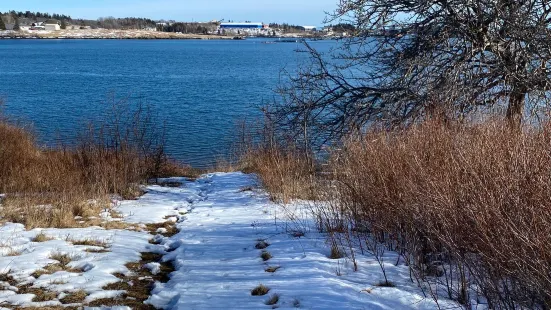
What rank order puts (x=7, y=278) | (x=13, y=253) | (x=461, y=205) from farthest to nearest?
1. (x=13, y=253)
2. (x=7, y=278)
3. (x=461, y=205)

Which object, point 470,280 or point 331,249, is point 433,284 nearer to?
point 470,280

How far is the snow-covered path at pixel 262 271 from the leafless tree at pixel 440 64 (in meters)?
2.58

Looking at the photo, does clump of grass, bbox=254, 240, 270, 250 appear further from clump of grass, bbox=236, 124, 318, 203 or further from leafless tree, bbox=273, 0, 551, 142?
leafless tree, bbox=273, 0, 551, 142

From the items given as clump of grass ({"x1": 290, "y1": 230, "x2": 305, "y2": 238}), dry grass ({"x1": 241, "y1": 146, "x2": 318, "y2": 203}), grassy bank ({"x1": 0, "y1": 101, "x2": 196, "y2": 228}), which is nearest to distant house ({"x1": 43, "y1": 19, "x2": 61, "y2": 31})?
grassy bank ({"x1": 0, "y1": 101, "x2": 196, "y2": 228})

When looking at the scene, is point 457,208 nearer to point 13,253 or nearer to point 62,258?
point 62,258

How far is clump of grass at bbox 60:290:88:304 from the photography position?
4574 mm

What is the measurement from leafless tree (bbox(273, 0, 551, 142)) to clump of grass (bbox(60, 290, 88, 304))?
16.3ft

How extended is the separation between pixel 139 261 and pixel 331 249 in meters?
2.07

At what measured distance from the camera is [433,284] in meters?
4.22

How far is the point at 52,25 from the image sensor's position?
17400 cm

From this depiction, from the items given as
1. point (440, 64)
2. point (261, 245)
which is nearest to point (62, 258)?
point (261, 245)

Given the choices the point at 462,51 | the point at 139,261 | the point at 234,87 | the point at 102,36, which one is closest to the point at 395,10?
the point at 462,51

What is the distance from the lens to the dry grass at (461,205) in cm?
333

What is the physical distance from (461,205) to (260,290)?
1.78m
